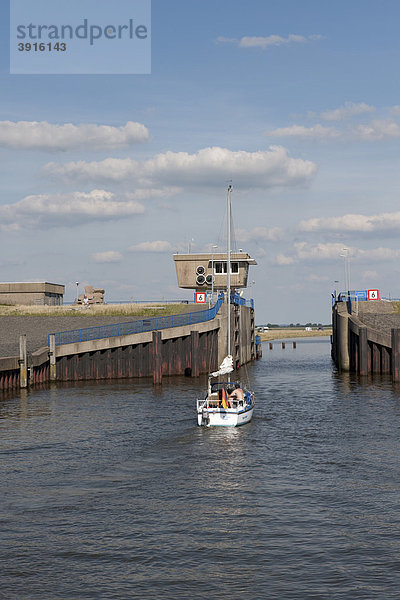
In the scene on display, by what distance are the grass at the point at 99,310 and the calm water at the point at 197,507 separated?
39.2 metres

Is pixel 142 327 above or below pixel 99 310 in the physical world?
below

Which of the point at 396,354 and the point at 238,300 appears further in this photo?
the point at 238,300

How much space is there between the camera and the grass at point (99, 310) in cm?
7981

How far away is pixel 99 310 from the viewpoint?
83.4 m

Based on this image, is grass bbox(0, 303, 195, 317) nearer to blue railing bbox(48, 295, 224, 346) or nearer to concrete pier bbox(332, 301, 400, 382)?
blue railing bbox(48, 295, 224, 346)

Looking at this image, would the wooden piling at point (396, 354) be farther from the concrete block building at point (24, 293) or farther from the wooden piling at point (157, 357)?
the concrete block building at point (24, 293)

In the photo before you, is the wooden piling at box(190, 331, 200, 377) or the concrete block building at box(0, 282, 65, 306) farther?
the concrete block building at box(0, 282, 65, 306)

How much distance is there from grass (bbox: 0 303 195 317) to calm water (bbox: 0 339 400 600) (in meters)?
39.2

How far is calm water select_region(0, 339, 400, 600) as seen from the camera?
16.1 m

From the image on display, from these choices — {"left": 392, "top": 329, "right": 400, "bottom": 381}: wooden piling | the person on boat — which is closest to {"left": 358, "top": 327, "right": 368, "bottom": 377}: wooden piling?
{"left": 392, "top": 329, "right": 400, "bottom": 381}: wooden piling

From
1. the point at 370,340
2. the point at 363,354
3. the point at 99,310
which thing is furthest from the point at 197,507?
the point at 99,310

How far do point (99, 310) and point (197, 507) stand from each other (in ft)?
207

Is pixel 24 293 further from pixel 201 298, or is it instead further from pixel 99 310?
pixel 201 298

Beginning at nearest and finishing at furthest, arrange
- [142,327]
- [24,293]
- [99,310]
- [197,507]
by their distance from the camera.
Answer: [197,507], [142,327], [99,310], [24,293]
